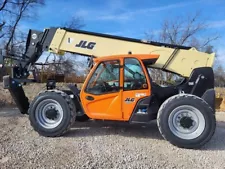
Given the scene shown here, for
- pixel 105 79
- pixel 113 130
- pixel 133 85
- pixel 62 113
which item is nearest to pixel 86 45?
pixel 105 79

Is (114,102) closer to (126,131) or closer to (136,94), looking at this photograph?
(136,94)

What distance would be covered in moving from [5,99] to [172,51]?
29.5 ft

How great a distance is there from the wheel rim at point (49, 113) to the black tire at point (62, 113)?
0.08 ft

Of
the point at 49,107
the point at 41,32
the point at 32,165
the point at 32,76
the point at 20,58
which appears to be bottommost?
the point at 32,165

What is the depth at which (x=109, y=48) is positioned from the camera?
6.60 m

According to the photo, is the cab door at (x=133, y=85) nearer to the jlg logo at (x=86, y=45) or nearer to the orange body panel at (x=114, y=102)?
the orange body panel at (x=114, y=102)

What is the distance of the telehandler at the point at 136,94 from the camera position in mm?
5441

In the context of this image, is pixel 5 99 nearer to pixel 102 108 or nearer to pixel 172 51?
pixel 102 108

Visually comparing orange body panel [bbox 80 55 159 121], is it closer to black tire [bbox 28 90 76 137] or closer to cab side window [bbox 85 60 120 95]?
cab side window [bbox 85 60 120 95]

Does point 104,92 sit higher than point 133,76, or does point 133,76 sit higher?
point 133,76

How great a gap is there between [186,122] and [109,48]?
265cm

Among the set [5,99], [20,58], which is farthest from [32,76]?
[5,99]

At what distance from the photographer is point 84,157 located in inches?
183

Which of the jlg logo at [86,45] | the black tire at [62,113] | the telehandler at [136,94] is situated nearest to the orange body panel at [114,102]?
the telehandler at [136,94]
